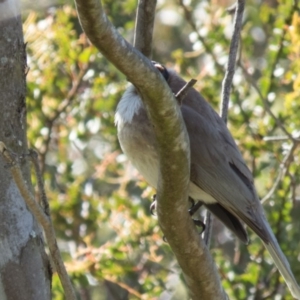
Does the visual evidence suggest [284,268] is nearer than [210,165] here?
Yes

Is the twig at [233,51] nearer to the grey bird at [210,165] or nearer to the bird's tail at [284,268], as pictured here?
the grey bird at [210,165]

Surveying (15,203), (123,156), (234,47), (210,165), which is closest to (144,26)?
(234,47)

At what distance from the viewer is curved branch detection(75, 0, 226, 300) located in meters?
2.37

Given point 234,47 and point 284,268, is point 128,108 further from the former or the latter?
point 284,268

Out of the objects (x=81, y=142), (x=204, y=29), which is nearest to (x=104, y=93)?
(x=81, y=142)

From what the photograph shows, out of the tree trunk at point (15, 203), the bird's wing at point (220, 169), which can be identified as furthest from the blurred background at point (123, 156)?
the tree trunk at point (15, 203)

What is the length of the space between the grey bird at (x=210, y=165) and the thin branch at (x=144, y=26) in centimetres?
37

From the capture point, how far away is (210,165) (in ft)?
13.8

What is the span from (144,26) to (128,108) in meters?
0.67

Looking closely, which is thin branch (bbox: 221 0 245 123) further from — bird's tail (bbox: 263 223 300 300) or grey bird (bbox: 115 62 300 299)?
bird's tail (bbox: 263 223 300 300)

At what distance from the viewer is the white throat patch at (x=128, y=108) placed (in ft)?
13.5

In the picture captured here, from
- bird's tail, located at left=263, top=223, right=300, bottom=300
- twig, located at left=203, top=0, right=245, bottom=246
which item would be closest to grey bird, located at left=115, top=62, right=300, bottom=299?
bird's tail, located at left=263, top=223, right=300, bottom=300

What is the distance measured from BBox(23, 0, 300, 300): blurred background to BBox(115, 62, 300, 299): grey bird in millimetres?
869

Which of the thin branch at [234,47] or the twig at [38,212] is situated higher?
the thin branch at [234,47]
